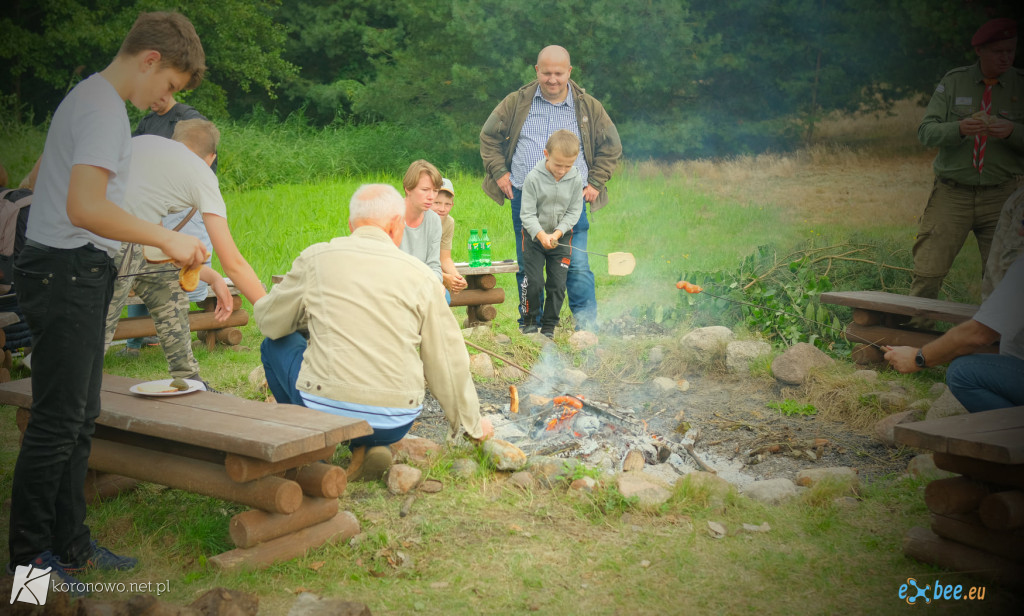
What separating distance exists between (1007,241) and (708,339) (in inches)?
89.9

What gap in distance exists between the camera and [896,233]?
10.7m

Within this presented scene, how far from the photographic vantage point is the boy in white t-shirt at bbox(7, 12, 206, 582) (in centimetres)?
244

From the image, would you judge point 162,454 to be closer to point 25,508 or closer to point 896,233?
point 25,508

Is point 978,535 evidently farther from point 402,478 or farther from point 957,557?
point 402,478

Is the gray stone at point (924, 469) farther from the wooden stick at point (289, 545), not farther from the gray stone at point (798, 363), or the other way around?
the wooden stick at point (289, 545)

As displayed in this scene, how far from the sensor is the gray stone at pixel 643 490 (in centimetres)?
349

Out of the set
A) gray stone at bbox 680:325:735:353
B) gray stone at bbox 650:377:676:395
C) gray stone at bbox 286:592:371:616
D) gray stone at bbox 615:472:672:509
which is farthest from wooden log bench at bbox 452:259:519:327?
gray stone at bbox 286:592:371:616

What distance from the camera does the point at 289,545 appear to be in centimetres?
301

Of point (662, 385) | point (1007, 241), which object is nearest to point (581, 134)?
point (662, 385)

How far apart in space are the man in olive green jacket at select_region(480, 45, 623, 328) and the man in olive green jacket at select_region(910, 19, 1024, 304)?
7.77ft

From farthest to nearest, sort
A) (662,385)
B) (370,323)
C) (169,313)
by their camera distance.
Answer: (662,385), (169,313), (370,323)

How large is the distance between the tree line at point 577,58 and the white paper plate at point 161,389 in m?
12.6

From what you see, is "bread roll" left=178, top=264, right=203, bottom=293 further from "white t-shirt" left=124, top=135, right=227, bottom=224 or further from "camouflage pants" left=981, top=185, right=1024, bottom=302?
"camouflage pants" left=981, top=185, right=1024, bottom=302

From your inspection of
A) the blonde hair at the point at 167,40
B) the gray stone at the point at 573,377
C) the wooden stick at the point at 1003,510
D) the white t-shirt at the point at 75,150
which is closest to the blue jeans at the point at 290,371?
the white t-shirt at the point at 75,150
